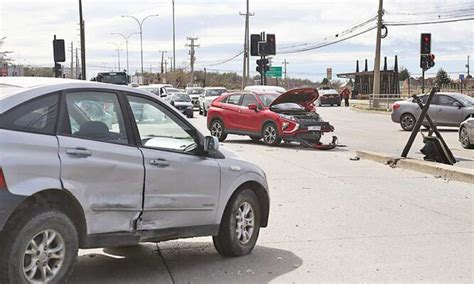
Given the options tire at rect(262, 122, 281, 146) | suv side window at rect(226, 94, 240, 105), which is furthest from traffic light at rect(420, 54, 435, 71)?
tire at rect(262, 122, 281, 146)

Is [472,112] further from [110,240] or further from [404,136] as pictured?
[110,240]

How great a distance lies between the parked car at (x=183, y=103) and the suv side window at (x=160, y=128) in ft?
94.5

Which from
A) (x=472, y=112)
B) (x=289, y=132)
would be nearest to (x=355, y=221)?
(x=289, y=132)

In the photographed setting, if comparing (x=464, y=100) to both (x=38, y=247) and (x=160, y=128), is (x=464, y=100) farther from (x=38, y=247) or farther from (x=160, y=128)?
(x=38, y=247)

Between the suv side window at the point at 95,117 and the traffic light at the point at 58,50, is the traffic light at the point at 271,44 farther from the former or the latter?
the suv side window at the point at 95,117

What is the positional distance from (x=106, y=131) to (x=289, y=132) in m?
13.0

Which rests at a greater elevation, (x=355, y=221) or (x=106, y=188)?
(x=106, y=188)

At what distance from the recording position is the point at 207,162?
18.6 feet

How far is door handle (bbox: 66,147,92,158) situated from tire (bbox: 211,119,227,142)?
1509cm

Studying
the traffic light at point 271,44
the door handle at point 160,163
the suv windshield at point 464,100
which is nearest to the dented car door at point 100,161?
the door handle at point 160,163

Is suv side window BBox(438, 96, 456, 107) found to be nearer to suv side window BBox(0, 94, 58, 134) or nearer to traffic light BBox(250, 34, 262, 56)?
traffic light BBox(250, 34, 262, 56)

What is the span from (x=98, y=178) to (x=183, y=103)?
3060 centimetres

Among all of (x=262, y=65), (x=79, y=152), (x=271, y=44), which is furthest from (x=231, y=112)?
(x=79, y=152)

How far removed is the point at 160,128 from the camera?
5.71 meters
